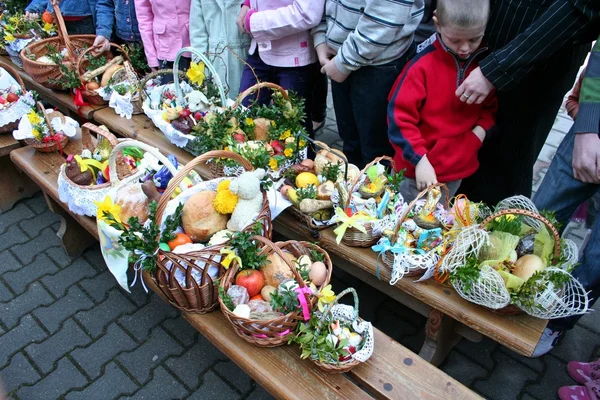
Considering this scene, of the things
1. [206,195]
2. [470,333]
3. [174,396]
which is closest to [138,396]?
[174,396]

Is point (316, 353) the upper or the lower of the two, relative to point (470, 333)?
upper

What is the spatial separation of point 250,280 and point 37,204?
2515 millimetres

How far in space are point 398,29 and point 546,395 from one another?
186 cm

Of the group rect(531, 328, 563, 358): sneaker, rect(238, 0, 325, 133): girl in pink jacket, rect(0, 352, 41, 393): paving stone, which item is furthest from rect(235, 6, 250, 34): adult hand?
rect(531, 328, 563, 358): sneaker

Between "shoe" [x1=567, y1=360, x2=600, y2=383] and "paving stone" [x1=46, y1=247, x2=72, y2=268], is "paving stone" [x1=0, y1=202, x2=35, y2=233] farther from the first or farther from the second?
"shoe" [x1=567, y1=360, x2=600, y2=383]

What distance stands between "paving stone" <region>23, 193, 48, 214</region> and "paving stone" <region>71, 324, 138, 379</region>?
4.69ft

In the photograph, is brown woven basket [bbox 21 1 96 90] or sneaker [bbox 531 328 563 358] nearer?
sneaker [bbox 531 328 563 358]

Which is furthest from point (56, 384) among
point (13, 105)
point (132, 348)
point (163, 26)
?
point (163, 26)

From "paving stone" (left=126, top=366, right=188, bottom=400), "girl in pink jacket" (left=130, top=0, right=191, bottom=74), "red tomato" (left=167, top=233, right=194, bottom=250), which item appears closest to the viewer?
"red tomato" (left=167, top=233, right=194, bottom=250)

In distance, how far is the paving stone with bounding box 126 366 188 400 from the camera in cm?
208

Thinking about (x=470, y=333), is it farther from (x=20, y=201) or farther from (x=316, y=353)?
(x=20, y=201)

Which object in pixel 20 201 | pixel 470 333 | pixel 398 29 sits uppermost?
pixel 398 29

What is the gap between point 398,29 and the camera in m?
2.17

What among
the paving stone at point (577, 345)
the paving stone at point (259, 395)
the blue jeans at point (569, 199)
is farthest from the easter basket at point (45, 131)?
the paving stone at point (577, 345)
